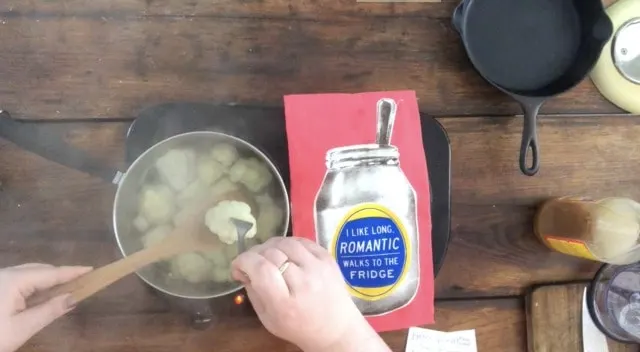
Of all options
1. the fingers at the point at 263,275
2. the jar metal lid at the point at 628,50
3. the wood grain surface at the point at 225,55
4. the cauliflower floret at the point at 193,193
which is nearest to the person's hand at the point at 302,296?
the fingers at the point at 263,275

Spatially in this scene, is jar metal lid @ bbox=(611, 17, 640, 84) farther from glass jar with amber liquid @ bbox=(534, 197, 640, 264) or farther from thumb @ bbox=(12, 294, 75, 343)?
thumb @ bbox=(12, 294, 75, 343)

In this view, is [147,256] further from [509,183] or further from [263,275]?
[509,183]

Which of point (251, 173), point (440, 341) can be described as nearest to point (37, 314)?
point (251, 173)

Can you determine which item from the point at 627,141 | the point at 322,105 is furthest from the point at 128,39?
the point at 627,141

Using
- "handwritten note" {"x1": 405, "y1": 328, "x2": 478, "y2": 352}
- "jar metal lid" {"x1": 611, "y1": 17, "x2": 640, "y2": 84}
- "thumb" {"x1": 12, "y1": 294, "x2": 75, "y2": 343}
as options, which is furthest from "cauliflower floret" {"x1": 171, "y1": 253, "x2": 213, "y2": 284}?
"jar metal lid" {"x1": 611, "y1": 17, "x2": 640, "y2": 84}

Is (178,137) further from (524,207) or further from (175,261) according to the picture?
(524,207)

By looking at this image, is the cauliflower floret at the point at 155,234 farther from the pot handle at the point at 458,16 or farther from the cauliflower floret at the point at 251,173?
the pot handle at the point at 458,16
